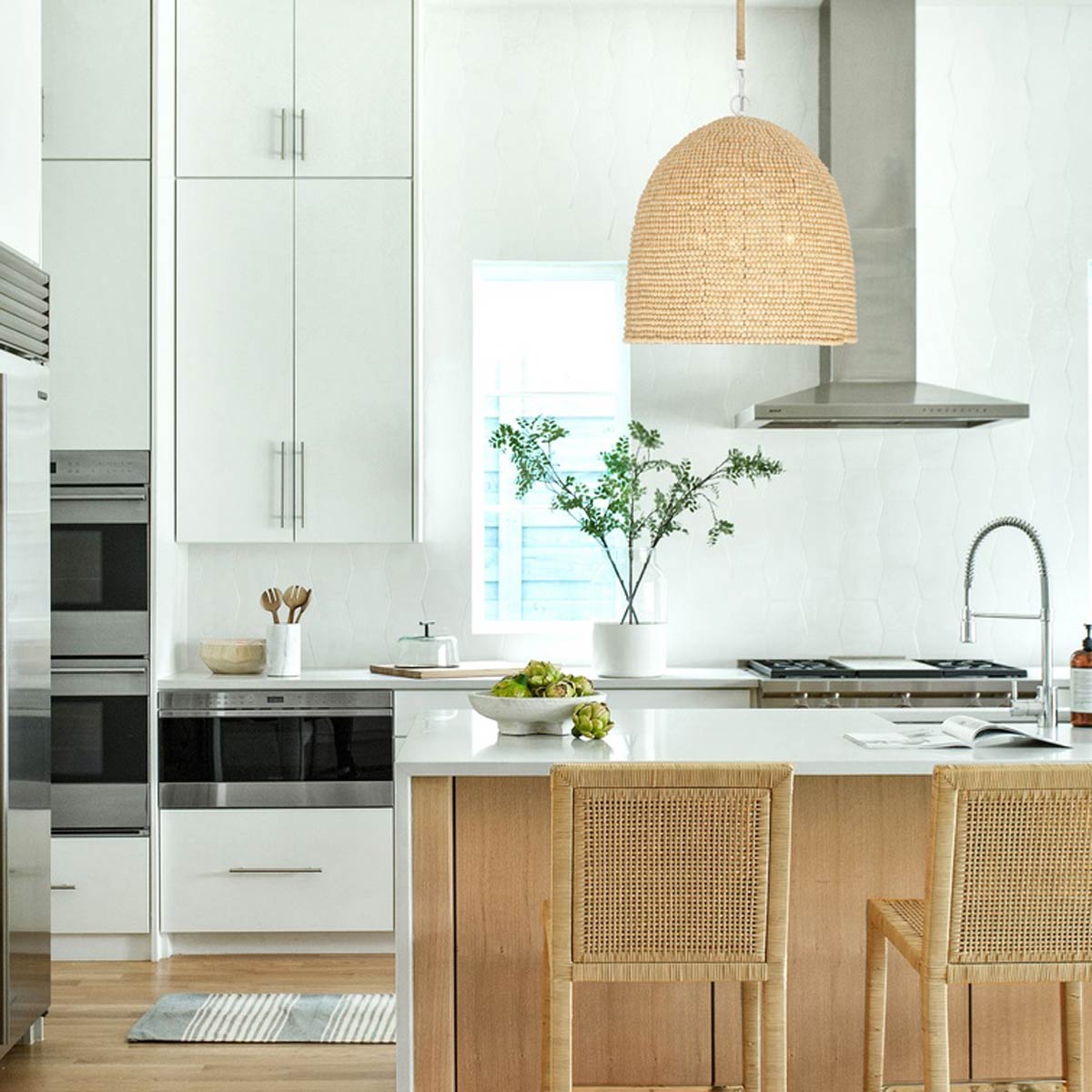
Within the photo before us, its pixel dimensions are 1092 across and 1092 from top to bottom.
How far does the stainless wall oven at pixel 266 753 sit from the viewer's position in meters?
4.45

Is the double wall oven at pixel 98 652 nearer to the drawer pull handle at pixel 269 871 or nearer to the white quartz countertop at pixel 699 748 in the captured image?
the drawer pull handle at pixel 269 871

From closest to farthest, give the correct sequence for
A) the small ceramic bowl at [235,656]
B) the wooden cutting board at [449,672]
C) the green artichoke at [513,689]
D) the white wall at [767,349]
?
the green artichoke at [513,689], the wooden cutting board at [449,672], the small ceramic bowl at [235,656], the white wall at [767,349]

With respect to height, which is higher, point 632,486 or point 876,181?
point 876,181

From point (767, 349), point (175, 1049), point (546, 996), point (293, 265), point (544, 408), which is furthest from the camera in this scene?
point (544, 408)

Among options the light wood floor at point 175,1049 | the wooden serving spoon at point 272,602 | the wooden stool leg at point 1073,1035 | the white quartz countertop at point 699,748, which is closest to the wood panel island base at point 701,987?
the white quartz countertop at point 699,748

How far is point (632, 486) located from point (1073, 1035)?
2.53 meters

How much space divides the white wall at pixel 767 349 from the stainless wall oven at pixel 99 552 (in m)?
0.59

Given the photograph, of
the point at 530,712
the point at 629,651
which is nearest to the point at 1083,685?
the point at 530,712

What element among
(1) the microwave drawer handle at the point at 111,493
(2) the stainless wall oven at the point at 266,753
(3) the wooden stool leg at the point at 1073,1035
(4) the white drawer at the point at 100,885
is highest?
(1) the microwave drawer handle at the point at 111,493

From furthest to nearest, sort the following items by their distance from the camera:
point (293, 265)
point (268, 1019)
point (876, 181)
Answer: point (876, 181) → point (293, 265) → point (268, 1019)

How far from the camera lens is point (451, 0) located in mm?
4988

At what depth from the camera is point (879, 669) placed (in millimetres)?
4543

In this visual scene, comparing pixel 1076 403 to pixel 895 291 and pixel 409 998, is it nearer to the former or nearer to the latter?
pixel 895 291

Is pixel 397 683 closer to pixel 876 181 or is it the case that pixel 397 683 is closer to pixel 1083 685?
pixel 1083 685
